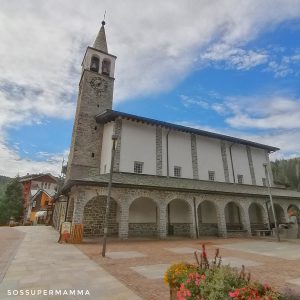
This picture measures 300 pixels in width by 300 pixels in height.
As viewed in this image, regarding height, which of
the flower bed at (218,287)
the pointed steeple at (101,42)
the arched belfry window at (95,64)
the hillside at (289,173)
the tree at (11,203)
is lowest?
the flower bed at (218,287)

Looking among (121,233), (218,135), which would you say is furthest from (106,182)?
(218,135)

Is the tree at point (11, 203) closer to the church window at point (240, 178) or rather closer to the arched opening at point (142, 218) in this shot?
the arched opening at point (142, 218)

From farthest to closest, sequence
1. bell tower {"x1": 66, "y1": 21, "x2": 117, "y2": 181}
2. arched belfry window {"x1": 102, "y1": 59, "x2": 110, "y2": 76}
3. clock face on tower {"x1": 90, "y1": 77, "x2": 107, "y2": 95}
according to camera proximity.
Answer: arched belfry window {"x1": 102, "y1": 59, "x2": 110, "y2": 76}
clock face on tower {"x1": 90, "y1": 77, "x2": 107, "y2": 95}
bell tower {"x1": 66, "y1": 21, "x2": 117, "y2": 181}

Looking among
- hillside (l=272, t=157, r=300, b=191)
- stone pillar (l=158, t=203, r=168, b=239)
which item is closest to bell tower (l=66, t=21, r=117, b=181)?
stone pillar (l=158, t=203, r=168, b=239)

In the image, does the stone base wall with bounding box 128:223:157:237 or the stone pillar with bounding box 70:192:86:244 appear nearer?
the stone pillar with bounding box 70:192:86:244

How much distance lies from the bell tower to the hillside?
99.1 ft

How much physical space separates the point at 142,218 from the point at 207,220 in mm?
6660

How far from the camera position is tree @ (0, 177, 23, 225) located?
44.4 meters

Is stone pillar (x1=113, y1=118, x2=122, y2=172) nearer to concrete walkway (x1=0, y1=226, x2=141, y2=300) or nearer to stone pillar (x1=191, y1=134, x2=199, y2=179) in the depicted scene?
stone pillar (x1=191, y1=134, x2=199, y2=179)

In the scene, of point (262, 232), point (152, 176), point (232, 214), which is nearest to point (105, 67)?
point (152, 176)

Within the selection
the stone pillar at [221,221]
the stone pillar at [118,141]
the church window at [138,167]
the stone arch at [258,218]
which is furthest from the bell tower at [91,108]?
the stone arch at [258,218]

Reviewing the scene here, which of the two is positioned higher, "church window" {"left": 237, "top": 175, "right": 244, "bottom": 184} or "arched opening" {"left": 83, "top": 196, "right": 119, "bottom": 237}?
"church window" {"left": 237, "top": 175, "right": 244, "bottom": 184}

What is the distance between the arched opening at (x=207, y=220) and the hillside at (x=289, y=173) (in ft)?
68.0

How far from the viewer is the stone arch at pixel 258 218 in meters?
22.1
